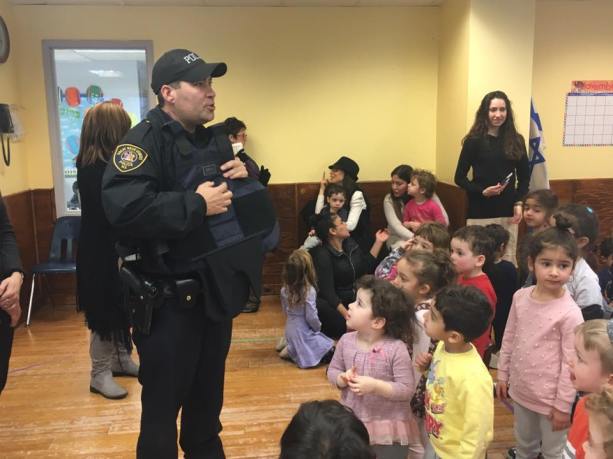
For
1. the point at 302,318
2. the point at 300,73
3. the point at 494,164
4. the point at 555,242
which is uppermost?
the point at 300,73

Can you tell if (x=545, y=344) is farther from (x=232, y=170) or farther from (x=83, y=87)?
(x=83, y=87)

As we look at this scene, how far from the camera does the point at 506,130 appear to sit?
3.85m

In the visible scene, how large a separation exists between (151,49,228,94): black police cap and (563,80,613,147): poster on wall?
4.20m

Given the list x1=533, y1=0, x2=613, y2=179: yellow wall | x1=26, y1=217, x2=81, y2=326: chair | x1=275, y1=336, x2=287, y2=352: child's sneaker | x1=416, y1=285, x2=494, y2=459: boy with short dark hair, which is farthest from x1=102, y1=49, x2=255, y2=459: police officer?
x1=533, y1=0, x2=613, y2=179: yellow wall

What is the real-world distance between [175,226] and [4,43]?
12.4 ft

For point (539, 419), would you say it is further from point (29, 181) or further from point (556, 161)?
point (29, 181)

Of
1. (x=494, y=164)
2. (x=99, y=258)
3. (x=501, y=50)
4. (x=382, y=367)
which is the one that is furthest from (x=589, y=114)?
(x=99, y=258)

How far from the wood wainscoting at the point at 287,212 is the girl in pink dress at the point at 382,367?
2724 millimetres

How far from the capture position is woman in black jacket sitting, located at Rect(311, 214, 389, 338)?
12.2 feet

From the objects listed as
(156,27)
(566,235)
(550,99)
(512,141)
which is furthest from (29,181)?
(550,99)

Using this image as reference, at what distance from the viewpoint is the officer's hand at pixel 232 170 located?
174 centimetres

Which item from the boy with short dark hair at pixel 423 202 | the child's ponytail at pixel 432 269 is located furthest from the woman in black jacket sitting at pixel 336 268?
the child's ponytail at pixel 432 269

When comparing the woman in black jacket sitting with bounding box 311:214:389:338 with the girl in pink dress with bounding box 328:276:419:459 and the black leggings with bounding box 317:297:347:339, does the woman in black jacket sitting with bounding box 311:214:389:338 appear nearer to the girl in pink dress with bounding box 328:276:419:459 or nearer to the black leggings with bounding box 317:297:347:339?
the black leggings with bounding box 317:297:347:339

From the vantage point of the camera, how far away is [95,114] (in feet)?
8.69
